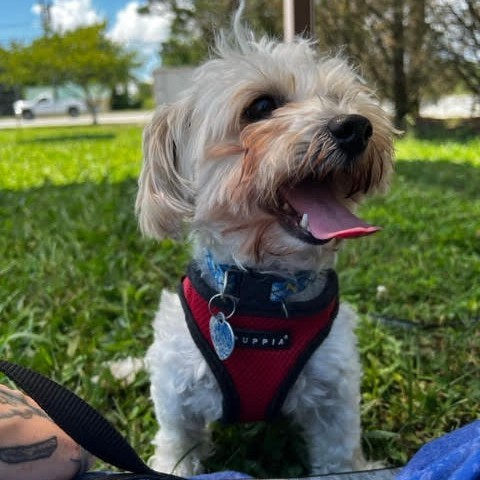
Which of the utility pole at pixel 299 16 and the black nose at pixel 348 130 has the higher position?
the utility pole at pixel 299 16

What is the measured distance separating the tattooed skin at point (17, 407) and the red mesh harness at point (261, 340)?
792mm

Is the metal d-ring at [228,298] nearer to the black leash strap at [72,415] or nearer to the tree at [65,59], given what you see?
the black leash strap at [72,415]

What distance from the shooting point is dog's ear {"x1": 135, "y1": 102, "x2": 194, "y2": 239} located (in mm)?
2076

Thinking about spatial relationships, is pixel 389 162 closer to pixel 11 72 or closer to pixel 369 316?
pixel 369 316

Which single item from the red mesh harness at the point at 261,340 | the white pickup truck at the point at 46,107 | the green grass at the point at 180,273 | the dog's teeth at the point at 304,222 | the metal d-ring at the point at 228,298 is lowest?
the white pickup truck at the point at 46,107

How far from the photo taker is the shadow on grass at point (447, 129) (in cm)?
1309

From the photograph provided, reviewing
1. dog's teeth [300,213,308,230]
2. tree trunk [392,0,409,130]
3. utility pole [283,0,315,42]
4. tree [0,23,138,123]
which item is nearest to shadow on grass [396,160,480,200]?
utility pole [283,0,315,42]

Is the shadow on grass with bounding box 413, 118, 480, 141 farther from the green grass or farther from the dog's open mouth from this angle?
the dog's open mouth

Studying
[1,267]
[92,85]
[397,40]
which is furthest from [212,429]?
[92,85]

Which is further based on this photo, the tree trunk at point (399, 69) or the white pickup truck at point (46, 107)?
the white pickup truck at point (46, 107)

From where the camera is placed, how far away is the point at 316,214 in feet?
6.09

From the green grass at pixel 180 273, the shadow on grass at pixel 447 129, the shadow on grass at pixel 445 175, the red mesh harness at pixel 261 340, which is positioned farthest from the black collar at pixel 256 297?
the shadow on grass at pixel 447 129

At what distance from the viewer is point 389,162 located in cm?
206

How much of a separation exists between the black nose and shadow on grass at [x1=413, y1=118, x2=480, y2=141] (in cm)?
1139
